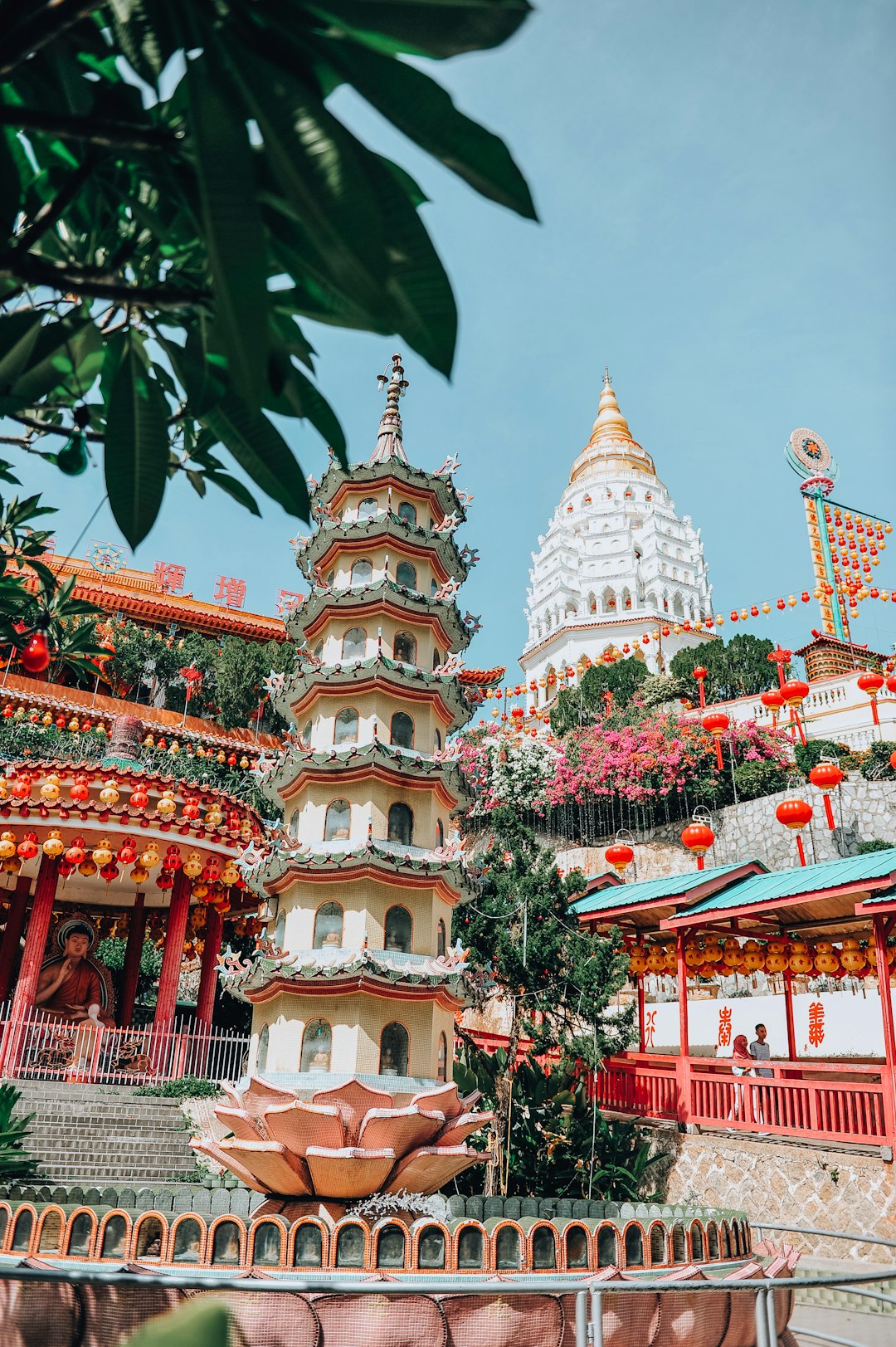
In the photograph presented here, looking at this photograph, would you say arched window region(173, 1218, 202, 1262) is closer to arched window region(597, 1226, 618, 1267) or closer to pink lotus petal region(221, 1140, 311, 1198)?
pink lotus petal region(221, 1140, 311, 1198)

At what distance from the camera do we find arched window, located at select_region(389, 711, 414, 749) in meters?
11.3

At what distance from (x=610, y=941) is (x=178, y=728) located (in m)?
19.4

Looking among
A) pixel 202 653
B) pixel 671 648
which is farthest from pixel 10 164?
pixel 671 648

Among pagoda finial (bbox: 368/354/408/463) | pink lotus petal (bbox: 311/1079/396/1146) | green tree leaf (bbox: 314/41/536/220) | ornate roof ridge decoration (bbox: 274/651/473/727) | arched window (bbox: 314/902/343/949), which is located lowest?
pink lotus petal (bbox: 311/1079/396/1146)

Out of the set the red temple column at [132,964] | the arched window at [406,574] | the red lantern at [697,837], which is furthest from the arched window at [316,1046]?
the red temple column at [132,964]

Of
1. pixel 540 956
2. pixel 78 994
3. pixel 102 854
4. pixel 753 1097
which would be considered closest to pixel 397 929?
pixel 540 956

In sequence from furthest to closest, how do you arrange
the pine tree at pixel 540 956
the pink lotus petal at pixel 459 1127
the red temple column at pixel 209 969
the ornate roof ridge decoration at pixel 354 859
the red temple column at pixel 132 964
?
the red temple column at pixel 132 964
the red temple column at pixel 209 969
the pine tree at pixel 540 956
the ornate roof ridge decoration at pixel 354 859
the pink lotus petal at pixel 459 1127

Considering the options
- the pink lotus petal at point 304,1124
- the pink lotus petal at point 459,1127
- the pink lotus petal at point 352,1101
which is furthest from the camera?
the pink lotus petal at point 459,1127

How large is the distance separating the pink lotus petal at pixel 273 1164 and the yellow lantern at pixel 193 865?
22.1ft

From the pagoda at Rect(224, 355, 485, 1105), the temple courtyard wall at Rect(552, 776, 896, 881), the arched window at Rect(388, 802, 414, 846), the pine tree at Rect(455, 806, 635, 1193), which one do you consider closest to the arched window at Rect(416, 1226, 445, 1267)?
the pagoda at Rect(224, 355, 485, 1105)

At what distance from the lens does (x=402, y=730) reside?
447 inches

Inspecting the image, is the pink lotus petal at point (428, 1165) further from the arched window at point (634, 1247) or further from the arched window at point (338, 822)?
the arched window at point (338, 822)

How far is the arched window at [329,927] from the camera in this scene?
1009 cm

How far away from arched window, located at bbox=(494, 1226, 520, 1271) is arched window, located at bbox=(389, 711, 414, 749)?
5.33 metres
